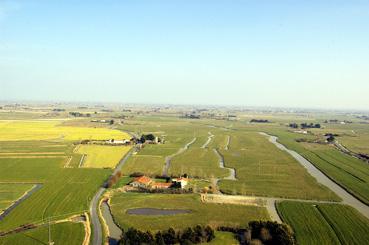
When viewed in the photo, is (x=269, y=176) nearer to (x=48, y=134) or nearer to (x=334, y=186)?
(x=334, y=186)

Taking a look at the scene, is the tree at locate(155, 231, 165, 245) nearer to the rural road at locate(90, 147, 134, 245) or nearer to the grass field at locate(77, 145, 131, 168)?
the rural road at locate(90, 147, 134, 245)

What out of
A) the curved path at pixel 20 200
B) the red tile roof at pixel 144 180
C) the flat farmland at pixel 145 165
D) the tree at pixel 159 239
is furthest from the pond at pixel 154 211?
the flat farmland at pixel 145 165

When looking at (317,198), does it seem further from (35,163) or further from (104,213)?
(35,163)

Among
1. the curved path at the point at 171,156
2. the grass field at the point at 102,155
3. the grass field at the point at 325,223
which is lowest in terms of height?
the curved path at the point at 171,156

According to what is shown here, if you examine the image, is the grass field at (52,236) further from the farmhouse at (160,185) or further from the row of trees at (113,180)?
the farmhouse at (160,185)

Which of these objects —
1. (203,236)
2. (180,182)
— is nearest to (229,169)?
(180,182)

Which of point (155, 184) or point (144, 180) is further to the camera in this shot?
point (144, 180)
